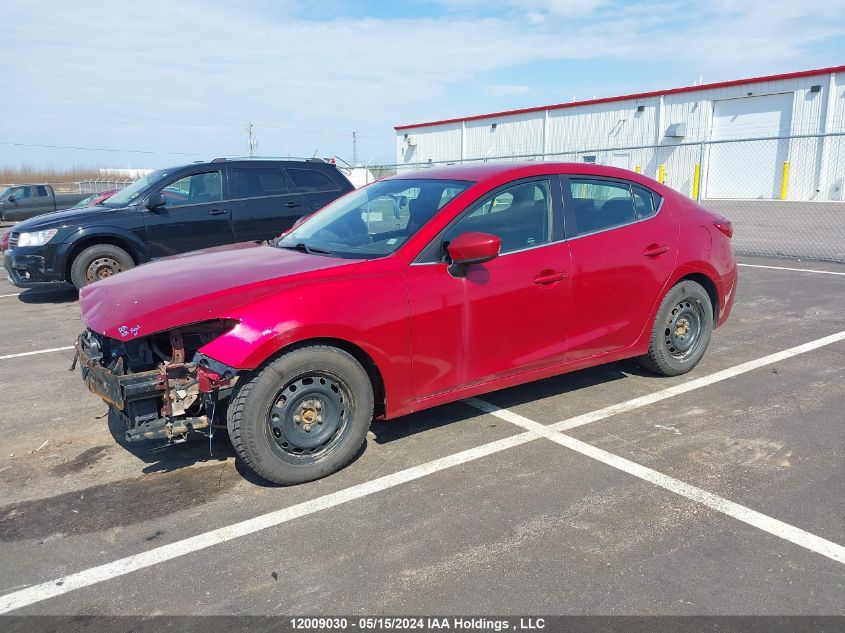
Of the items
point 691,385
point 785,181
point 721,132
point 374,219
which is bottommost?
point 691,385

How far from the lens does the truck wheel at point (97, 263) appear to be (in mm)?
9109

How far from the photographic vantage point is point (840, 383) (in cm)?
544

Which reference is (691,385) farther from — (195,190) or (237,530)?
(195,190)

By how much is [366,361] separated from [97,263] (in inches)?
262

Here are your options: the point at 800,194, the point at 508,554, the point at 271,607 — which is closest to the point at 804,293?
the point at 508,554

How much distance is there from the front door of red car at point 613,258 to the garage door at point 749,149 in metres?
26.6

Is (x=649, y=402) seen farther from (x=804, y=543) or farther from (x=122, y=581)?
(x=122, y=581)

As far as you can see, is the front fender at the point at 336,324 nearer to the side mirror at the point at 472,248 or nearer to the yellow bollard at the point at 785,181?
the side mirror at the point at 472,248

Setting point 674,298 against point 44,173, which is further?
point 44,173

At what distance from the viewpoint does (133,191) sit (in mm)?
9617

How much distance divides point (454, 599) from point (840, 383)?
4153mm

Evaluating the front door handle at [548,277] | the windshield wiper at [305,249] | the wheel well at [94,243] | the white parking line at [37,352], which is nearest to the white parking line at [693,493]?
the front door handle at [548,277]

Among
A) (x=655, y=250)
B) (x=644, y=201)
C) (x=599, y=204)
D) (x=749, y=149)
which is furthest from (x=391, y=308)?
(x=749, y=149)

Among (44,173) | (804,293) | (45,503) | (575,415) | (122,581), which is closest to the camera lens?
(122,581)
